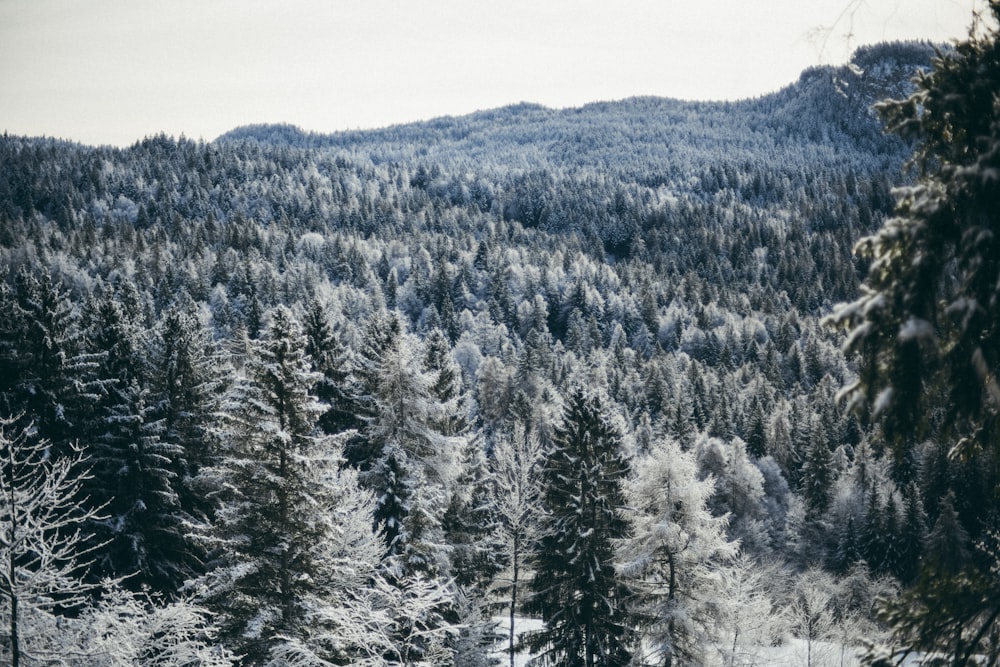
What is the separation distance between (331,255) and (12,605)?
6378 inches

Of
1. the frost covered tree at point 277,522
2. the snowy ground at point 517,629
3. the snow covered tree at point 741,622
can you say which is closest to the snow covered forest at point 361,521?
the frost covered tree at point 277,522

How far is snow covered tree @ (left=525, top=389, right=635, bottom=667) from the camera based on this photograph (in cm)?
2050

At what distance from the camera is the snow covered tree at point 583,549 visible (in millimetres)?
20500

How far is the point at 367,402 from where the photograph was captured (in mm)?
21828

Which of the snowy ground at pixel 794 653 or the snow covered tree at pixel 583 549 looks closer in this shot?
the snow covered tree at pixel 583 549

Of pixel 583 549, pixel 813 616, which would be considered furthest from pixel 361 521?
pixel 813 616

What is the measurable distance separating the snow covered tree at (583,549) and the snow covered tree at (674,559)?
2.27ft

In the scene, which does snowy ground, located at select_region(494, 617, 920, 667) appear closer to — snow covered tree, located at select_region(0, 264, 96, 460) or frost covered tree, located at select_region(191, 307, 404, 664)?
frost covered tree, located at select_region(191, 307, 404, 664)

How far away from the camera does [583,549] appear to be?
20469mm

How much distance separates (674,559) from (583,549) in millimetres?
2955

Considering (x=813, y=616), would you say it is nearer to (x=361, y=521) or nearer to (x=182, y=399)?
(x=361, y=521)

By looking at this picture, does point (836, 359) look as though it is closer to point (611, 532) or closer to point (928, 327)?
point (611, 532)

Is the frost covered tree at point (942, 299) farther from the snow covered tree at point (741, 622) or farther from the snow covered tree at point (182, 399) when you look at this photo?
the snow covered tree at point (182, 399)

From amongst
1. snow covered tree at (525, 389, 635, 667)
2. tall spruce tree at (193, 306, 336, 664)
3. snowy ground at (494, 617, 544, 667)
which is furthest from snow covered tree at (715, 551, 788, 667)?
tall spruce tree at (193, 306, 336, 664)
